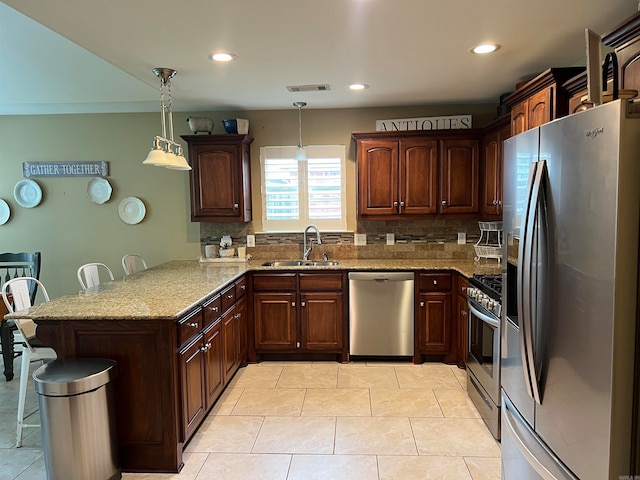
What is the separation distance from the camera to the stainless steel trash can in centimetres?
208

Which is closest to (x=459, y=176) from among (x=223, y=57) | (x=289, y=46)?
(x=289, y=46)

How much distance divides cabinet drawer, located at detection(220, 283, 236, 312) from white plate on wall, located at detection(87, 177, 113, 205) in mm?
2148

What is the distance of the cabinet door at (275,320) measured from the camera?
4.00 m

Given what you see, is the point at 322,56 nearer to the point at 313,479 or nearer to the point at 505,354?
the point at 505,354

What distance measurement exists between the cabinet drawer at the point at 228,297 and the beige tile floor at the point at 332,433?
0.72 m

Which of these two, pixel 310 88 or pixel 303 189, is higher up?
pixel 310 88

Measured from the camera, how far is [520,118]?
119 inches

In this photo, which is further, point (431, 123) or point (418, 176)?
point (431, 123)

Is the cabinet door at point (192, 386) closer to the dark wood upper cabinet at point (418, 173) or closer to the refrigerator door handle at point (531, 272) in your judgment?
the refrigerator door handle at point (531, 272)

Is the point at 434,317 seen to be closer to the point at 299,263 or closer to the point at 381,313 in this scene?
the point at 381,313

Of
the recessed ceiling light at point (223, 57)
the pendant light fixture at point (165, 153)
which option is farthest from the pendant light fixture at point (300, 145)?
the recessed ceiling light at point (223, 57)

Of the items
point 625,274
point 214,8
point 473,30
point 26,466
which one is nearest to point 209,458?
point 26,466

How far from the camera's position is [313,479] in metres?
2.29

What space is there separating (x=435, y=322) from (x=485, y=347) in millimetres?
1095
